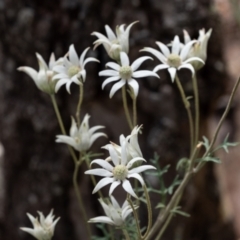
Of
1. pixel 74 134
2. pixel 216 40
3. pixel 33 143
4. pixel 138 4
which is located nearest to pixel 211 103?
pixel 216 40

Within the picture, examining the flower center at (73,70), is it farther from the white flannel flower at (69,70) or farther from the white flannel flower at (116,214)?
Answer: the white flannel flower at (116,214)

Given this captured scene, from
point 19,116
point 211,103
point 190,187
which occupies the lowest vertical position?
point 190,187

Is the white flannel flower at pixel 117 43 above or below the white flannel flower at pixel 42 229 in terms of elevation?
above

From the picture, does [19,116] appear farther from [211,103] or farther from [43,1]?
[211,103]

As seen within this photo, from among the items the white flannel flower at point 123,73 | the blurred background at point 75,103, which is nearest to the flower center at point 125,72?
the white flannel flower at point 123,73

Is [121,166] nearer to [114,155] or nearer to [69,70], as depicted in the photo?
[114,155]

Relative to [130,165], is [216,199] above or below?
below

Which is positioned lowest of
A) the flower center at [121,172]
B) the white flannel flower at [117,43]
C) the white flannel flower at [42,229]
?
the white flannel flower at [42,229]
